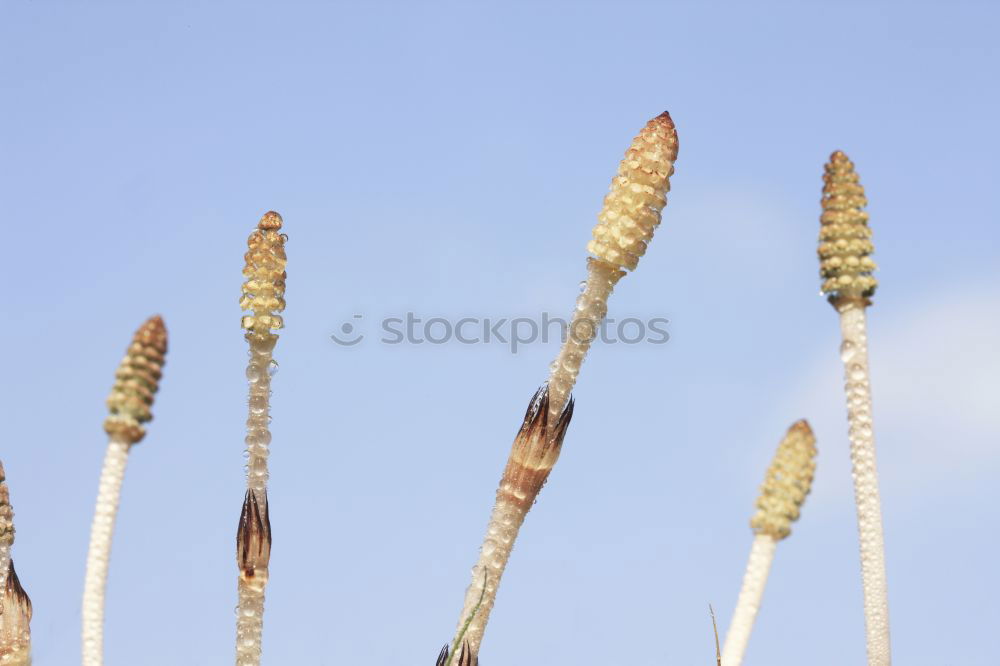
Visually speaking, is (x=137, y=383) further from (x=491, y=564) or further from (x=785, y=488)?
(x=785, y=488)

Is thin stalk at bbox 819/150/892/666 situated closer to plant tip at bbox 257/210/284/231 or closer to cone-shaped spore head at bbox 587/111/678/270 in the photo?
cone-shaped spore head at bbox 587/111/678/270

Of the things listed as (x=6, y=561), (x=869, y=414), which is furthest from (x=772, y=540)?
(x=6, y=561)

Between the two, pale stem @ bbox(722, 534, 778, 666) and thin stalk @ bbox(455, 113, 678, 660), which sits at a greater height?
thin stalk @ bbox(455, 113, 678, 660)

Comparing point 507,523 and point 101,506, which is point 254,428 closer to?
point 101,506

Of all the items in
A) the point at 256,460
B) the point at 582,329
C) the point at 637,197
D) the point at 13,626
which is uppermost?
the point at 637,197

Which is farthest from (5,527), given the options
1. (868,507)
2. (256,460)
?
(868,507)

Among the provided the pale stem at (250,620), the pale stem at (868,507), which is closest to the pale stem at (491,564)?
the pale stem at (250,620)

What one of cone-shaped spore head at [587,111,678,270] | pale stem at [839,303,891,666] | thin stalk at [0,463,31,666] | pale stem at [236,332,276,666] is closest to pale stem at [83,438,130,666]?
pale stem at [236,332,276,666]
